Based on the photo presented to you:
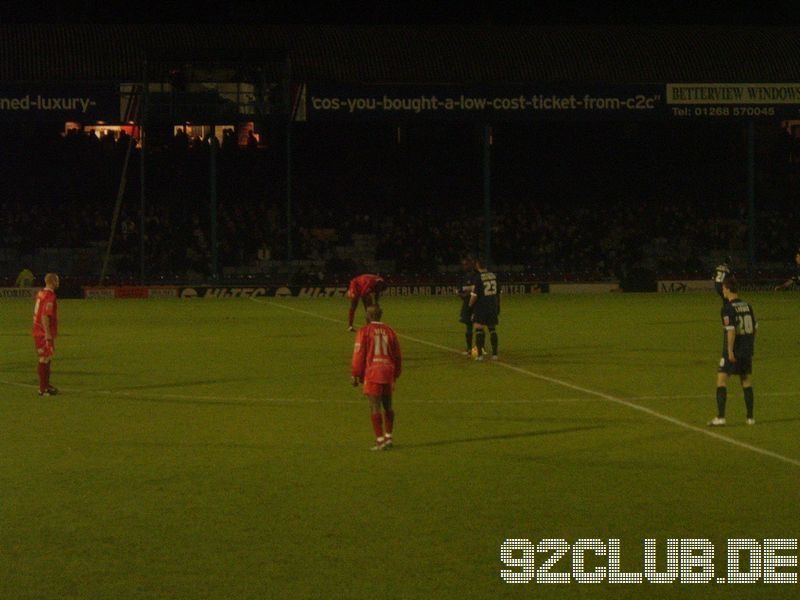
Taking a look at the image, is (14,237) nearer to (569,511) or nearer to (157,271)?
(157,271)

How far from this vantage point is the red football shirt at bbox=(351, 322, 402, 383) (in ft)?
44.1

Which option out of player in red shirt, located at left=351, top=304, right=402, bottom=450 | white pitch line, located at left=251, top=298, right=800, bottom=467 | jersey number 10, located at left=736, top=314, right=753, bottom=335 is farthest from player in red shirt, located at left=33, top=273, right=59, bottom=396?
jersey number 10, located at left=736, top=314, right=753, bottom=335

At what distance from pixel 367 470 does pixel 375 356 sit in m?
1.23

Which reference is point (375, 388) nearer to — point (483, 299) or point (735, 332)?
point (735, 332)

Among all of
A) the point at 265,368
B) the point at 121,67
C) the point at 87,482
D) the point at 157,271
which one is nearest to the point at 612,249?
the point at 157,271

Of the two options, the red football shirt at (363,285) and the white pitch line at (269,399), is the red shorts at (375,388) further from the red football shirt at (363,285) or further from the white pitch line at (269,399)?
the red football shirt at (363,285)

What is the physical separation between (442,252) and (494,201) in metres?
7.49

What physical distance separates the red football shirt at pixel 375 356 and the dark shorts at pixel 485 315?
9.93 metres

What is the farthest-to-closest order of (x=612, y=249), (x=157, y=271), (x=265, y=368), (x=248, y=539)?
(x=612, y=249)
(x=157, y=271)
(x=265, y=368)
(x=248, y=539)

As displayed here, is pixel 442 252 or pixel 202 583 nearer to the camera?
pixel 202 583

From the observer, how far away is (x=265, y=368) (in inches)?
901

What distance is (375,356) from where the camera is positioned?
528 inches

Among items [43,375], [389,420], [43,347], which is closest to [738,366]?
[389,420]

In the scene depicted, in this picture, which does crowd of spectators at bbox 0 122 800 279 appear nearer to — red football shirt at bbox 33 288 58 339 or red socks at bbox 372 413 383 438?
A: red football shirt at bbox 33 288 58 339
